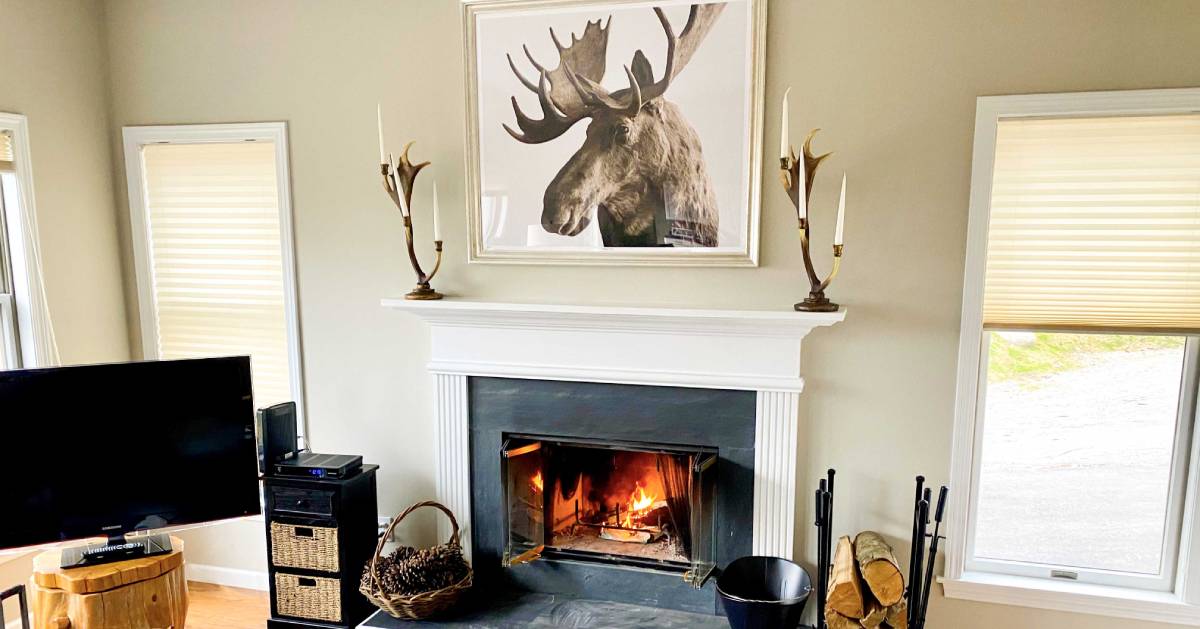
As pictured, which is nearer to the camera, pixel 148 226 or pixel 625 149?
pixel 625 149

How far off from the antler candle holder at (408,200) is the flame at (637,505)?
45.7 inches

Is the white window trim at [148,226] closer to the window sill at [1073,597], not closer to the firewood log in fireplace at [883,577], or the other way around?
the firewood log in fireplace at [883,577]

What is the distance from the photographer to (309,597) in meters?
2.98

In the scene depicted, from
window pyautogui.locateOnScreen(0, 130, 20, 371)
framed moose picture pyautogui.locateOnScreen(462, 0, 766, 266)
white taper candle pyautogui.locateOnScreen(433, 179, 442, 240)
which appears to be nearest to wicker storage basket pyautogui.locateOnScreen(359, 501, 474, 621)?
white taper candle pyautogui.locateOnScreen(433, 179, 442, 240)

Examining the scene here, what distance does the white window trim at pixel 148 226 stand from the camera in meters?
3.17

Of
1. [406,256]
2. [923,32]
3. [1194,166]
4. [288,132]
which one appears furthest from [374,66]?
[1194,166]

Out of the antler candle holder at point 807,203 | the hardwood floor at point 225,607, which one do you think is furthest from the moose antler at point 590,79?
the hardwood floor at point 225,607

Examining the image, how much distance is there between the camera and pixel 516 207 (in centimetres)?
295

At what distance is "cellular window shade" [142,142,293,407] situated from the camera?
3.28m

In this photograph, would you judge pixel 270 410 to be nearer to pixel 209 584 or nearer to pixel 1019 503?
pixel 209 584

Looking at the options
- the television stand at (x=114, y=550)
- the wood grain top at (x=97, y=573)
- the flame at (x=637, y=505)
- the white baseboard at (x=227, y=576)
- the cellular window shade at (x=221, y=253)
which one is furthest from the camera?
the white baseboard at (x=227, y=576)

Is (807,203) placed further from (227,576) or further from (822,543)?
(227,576)

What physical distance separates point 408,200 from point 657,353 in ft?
3.83

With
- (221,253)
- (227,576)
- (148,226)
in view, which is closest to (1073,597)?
(227,576)
